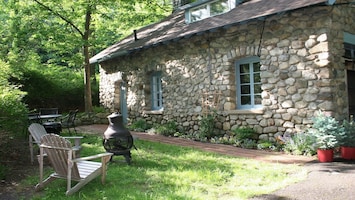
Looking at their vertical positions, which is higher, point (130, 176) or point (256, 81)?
point (256, 81)

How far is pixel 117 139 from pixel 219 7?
6.01 m

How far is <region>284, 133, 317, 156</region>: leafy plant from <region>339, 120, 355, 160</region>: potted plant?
500 mm

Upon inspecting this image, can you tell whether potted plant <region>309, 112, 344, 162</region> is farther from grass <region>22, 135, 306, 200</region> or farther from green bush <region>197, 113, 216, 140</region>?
green bush <region>197, 113, 216, 140</region>

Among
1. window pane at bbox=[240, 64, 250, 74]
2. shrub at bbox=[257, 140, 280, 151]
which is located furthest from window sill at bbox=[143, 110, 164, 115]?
shrub at bbox=[257, 140, 280, 151]

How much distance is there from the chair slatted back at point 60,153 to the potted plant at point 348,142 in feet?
16.0

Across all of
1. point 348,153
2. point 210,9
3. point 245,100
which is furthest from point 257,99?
point 210,9

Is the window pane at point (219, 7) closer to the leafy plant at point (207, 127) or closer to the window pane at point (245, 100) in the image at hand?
the window pane at point (245, 100)

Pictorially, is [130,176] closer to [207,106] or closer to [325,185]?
[325,185]

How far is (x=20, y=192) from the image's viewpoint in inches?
163

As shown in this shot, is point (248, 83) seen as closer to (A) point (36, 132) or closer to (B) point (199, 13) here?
(B) point (199, 13)

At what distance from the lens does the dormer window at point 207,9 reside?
9.45m

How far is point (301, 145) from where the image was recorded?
21.0 ft

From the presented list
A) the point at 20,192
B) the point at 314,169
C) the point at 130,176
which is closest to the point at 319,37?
the point at 314,169

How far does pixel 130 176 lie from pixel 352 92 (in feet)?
19.5
